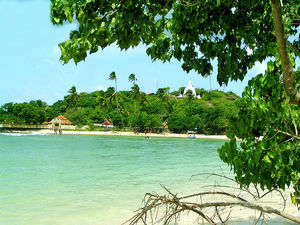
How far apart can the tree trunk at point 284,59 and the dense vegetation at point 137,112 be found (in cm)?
4399

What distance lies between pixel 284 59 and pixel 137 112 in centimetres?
5548

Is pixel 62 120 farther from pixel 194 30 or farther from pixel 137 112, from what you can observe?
pixel 194 30

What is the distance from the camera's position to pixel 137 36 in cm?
205

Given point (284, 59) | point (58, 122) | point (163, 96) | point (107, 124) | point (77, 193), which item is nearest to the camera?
point (284, 59)

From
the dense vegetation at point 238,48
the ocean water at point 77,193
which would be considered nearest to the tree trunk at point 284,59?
the dense vegetation at point 238,48

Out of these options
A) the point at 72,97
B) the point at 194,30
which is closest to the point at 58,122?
the point at 72,97

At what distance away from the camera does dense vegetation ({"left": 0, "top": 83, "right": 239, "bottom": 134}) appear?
5188cm

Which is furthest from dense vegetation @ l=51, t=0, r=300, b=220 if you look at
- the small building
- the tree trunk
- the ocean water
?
the small building

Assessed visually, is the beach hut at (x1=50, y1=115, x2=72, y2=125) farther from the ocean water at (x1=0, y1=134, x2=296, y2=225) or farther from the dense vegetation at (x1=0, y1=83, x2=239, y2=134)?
the ocean water at (x1=0, y1=134, x2=296, y2=225)

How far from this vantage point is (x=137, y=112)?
57219 mm

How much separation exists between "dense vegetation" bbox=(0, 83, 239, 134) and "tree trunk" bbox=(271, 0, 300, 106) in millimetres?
43994

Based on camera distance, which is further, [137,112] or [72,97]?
[72,97]

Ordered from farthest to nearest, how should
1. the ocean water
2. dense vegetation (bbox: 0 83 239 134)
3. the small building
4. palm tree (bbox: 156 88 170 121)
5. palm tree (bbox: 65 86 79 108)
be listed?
1. palm tree (bbox: 65 86 79 108)
2. the small building
3. palm tree (bbox: 156 88 170 121)
4. dense vegetation (bbox: 0 83 239 134)
5. the ocean water

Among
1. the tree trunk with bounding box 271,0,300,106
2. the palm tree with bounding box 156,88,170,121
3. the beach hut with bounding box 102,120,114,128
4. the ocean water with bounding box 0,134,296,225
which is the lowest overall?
the ocean water with bounding box 0,134,296,225
